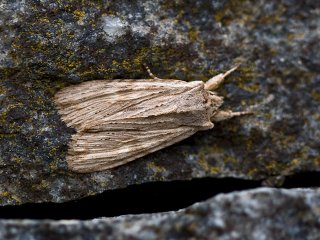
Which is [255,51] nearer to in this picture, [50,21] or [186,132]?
[186,132]

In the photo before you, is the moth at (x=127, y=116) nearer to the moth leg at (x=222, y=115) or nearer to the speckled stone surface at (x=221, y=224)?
the moth leg at (x=222, y=115)

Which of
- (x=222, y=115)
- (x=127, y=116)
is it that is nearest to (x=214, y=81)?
(x=222, y=115)

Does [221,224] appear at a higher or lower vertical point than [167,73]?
higher

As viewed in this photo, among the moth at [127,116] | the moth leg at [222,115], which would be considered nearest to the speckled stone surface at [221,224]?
the moth at [127,116]

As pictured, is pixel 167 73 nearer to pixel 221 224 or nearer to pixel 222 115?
pixel 222 115

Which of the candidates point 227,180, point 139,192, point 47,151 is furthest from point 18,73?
point 227,180

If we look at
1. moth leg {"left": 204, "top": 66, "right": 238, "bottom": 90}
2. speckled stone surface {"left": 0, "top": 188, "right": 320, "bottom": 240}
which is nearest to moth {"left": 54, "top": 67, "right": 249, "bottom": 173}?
moth leg {"left": 204, "top": 66, "right": 238, "bottom": 90}
